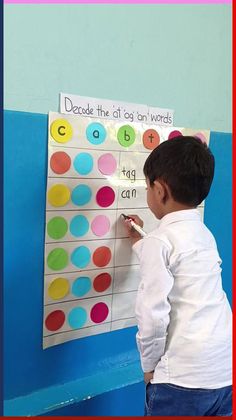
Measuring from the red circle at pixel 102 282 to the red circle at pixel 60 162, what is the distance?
258 millimetres

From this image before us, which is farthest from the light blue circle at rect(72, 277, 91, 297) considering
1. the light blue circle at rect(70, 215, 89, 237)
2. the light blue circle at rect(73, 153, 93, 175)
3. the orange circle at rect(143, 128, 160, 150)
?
the orange circle at rect(143, 128, 160, 150)

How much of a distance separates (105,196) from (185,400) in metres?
0.42

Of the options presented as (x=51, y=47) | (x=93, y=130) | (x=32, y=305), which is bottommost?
(x=32, y=305)

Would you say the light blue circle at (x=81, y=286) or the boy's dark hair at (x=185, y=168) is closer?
the boy's dark hair at (x=185, y=168)

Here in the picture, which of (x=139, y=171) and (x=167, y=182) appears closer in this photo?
(x=167, y=182)

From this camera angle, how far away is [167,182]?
2.33 feet

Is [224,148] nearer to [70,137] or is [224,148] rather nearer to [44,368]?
[70,137]

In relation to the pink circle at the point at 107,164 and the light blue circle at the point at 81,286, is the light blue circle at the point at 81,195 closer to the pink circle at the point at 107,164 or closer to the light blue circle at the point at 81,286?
the pink circle at the point at 107,164

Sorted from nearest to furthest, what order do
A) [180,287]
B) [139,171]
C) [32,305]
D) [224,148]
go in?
[180,287] → [32,305] → [139,171] → [224,148]

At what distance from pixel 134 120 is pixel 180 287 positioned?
0.39 meters

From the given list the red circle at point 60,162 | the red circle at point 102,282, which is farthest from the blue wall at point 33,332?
the red circle at point 102,282

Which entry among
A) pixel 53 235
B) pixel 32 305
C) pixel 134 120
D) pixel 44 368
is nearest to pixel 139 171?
pixel 134 120

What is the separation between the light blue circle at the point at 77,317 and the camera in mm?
840

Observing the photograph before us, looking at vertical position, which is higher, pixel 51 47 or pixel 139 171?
pixel 51 47
